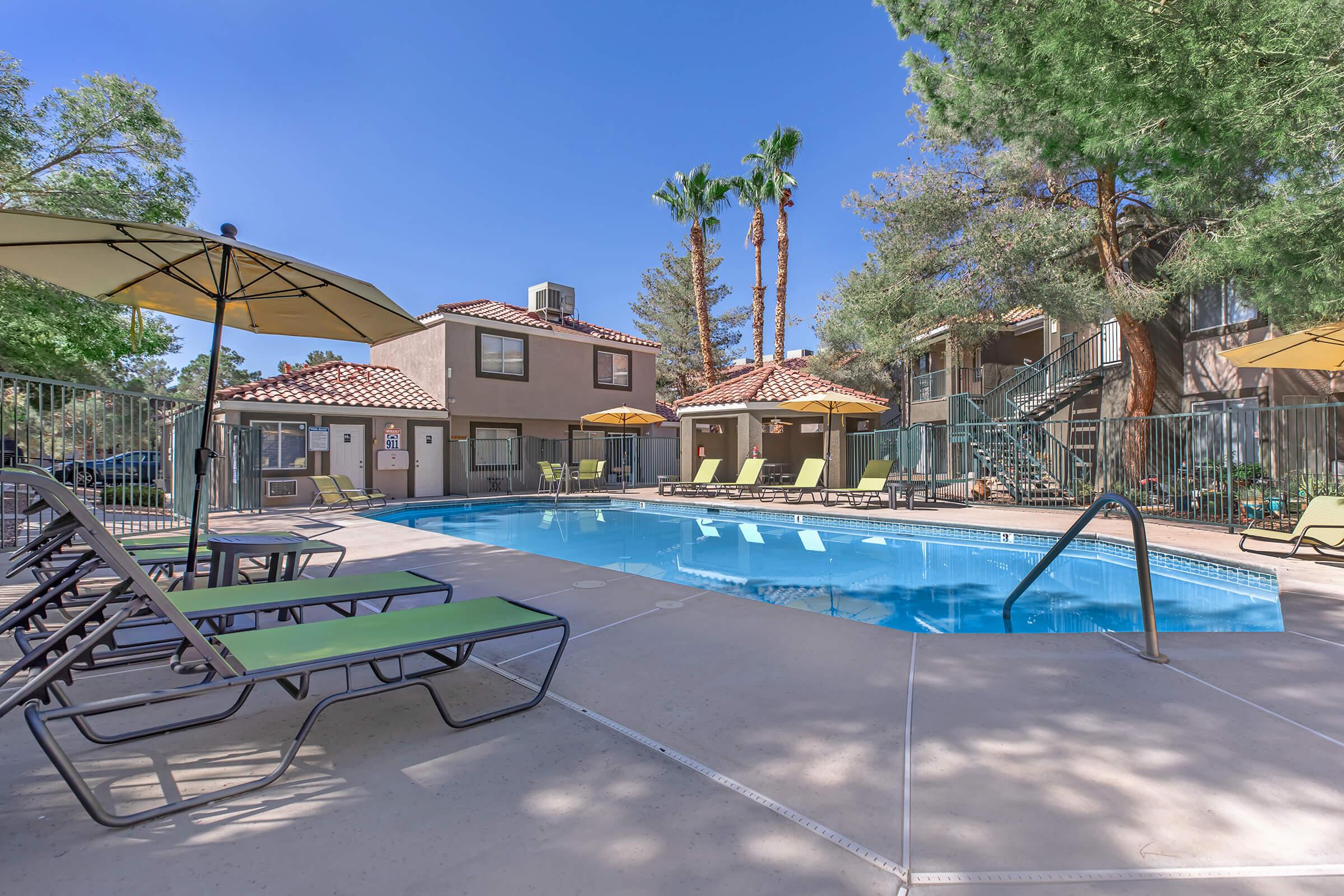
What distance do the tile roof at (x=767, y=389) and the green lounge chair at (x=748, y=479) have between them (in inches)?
Answer: 108

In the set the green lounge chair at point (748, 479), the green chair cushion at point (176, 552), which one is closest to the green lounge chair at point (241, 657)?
the green chair cushion at point (176, 552)

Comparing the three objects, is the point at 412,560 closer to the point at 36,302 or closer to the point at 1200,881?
the point at 1200,881

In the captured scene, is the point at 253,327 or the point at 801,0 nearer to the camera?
the point at 253,327

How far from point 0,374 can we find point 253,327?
2.12 m

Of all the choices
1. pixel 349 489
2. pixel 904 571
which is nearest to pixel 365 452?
pixel 349 489

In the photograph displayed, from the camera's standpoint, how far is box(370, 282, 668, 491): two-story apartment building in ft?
68.3

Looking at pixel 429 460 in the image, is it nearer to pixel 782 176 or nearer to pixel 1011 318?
pixel 782 176

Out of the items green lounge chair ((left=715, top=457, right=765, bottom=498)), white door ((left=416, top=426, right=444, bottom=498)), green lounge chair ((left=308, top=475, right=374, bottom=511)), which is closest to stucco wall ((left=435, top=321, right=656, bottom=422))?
white door ((left=416, top=426, right=444, bottom=498))

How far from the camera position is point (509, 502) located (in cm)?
1892

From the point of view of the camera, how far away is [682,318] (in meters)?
39.1

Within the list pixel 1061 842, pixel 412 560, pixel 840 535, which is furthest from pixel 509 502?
pixel 1061 842

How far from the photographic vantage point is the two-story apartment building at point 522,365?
68.3 ft

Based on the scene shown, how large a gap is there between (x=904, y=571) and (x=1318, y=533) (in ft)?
14.6

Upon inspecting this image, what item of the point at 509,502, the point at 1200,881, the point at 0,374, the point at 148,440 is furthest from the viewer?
the point at 509,502
